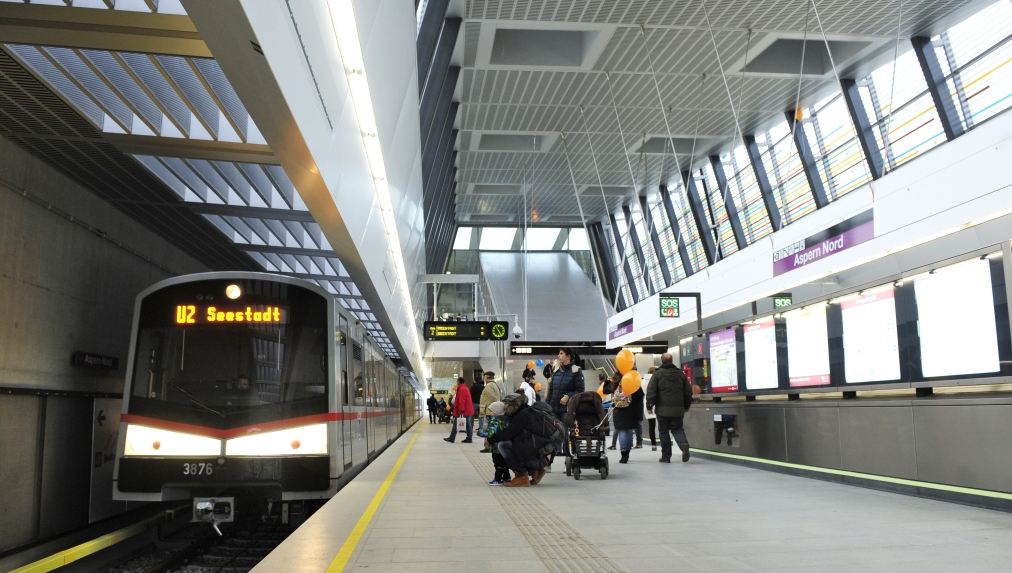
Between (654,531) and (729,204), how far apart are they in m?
24.2

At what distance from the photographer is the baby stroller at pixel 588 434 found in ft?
33.7

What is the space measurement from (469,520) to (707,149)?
2530 centimetres

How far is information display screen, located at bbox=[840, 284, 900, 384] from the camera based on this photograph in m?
8.01

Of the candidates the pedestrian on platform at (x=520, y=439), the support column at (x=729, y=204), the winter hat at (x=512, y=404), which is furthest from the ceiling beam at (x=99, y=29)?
the support column at (x=729, y=204)

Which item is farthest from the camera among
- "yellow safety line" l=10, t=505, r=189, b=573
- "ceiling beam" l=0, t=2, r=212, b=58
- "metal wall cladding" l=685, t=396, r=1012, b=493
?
"yellow safety line" l=10, t=505, r=189, b=573

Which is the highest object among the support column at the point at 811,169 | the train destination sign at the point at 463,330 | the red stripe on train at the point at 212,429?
the support column at the point at 811,169

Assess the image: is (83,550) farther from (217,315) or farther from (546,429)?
(546,429)

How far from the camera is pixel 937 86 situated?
56.9ft

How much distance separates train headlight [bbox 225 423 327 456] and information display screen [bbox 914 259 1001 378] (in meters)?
6.26

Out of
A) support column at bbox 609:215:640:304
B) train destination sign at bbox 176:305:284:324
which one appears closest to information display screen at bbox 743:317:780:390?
train destination sign at bbox 176:305:284:324

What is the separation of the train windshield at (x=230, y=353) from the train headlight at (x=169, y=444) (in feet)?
0.60

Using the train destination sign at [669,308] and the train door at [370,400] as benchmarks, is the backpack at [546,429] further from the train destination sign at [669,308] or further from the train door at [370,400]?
the train destination sign at [669,308]

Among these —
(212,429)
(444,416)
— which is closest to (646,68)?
(212,429)

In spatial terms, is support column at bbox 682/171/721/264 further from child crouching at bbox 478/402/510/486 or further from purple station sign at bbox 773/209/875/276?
child crouching at bbox 478/402/510/486
